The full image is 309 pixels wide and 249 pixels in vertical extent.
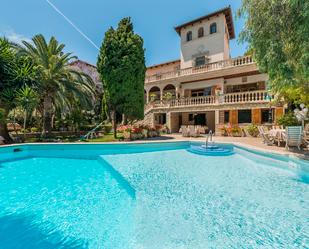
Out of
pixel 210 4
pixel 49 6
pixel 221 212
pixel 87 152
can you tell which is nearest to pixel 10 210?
pixel 221 212

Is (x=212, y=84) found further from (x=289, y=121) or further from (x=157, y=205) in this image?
(x=157, y=205)

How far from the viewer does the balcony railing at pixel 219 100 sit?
16.0m

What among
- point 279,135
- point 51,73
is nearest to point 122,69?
point 51,73

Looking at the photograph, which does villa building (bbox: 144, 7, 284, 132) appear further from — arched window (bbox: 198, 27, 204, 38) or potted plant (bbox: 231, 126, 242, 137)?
potted plant (bbox: 231, 126, 242, 137)

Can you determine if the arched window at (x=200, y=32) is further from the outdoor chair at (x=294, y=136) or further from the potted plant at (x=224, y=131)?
the outdoor chair at (x=294, y=136)

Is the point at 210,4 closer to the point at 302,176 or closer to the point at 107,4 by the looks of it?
the point at 107,4

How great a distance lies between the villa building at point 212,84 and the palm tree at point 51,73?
9.56 metres

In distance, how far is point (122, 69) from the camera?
1507cm

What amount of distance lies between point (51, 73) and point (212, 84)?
1614 centimetres

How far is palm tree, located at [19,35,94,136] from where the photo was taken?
15242 millimetres

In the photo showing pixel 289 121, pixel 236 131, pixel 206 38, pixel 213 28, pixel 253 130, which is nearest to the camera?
pixel 289 121

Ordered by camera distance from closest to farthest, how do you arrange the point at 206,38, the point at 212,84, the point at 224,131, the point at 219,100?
the point at 224,131 → the point at 219,100 → the point at 212,84 → the point at 206,38

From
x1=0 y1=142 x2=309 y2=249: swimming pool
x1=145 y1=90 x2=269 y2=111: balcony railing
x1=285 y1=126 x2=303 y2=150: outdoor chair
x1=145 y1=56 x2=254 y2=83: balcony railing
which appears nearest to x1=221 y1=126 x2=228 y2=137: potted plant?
x1=145 y1=90 x2=269 y2=111: balcony railing

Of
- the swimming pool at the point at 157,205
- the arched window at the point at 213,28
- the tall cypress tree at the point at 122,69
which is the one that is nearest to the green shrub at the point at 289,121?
the swimming pool at the point at 157,205
